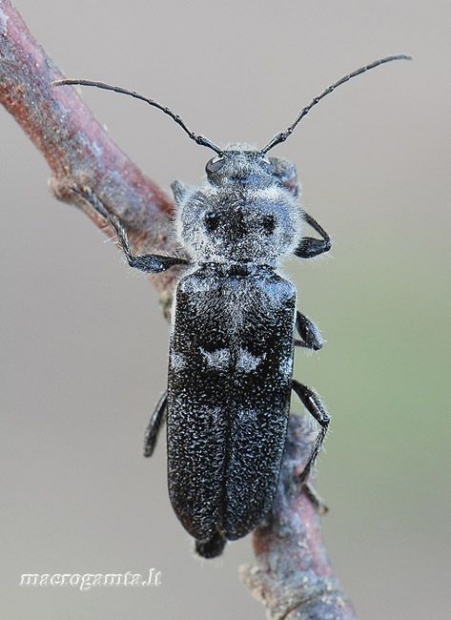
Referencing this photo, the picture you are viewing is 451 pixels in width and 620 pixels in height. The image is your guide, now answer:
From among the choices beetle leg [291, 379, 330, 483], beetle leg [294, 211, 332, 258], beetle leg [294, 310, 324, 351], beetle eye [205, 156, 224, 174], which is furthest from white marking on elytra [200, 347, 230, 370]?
beetle eye [205, 156, 224, 174]

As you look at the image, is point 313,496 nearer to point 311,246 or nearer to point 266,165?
point 311,246

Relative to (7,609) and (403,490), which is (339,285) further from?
(7,609)

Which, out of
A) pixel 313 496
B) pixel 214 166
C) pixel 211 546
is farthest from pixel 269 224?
pixel 211 546

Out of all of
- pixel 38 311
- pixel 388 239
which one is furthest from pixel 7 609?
pixel 388 239

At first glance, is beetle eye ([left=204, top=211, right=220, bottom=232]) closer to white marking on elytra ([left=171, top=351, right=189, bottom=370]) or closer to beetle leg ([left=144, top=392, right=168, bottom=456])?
white marking on elytra ([left=171, top=351, right=189, bottom=370])

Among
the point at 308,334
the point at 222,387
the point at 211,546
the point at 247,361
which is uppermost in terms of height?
the point at 308,334
